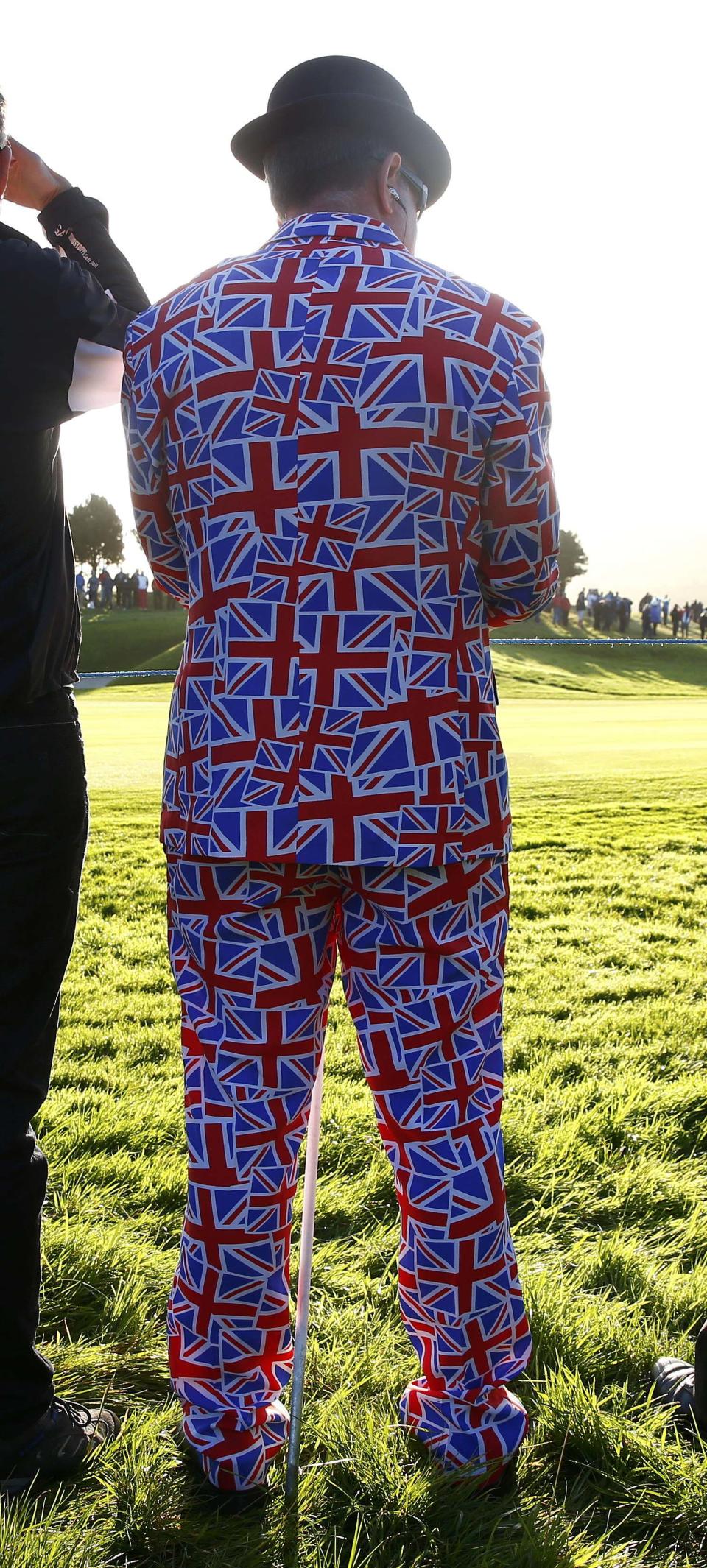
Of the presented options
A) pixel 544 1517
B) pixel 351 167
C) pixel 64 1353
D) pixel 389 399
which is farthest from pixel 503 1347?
pixel 351 167

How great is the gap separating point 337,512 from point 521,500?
285 mm

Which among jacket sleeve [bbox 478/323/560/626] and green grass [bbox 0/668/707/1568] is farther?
green grass [bbox 0/668/707/1568]

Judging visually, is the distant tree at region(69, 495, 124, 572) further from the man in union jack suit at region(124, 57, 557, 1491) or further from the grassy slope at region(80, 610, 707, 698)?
the man in union jack suit at region(124, 57, 557, 1491)

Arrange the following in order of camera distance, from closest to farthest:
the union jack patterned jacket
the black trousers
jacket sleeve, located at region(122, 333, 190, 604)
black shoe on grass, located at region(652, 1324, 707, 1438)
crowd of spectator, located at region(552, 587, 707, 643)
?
the union jack patterned jacket, jacket sleeve, located at region(122, 333, 190, 604), the black trousers, black shoe on grass, located at region(652, 1324, 707, 1438), crowd of spectator, located at region(552, 587, 707, 643)

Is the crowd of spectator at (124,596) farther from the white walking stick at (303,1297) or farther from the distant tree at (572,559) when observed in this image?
the white walking stick at (303,1297)

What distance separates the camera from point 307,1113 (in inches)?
70.4

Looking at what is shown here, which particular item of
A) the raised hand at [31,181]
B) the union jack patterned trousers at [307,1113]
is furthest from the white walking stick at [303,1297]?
the raised hand at [31,181]

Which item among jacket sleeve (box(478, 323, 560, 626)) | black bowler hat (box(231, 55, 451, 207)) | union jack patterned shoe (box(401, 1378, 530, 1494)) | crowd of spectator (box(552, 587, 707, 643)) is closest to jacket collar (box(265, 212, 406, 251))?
black bowler hat (box(231, 55, 451, 207))

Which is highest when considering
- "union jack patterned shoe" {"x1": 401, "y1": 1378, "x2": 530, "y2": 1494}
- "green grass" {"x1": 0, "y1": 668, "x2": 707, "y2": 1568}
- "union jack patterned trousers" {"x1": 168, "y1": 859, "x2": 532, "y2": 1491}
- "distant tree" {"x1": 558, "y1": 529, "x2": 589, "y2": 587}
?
"distant tree" {"x1": 558, "y1": 529, "x2": 589, "y2": 587}

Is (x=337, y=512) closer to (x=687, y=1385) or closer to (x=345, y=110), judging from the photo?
(x=345, y=110)

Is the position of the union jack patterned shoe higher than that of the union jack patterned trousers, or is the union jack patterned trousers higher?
Result: the union jack patterned trousers

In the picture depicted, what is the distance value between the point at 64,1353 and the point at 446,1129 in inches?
38.1

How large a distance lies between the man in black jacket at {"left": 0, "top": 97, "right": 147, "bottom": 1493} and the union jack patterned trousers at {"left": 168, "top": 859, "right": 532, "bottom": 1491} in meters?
0.22

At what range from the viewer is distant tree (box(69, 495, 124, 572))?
68.6 m
